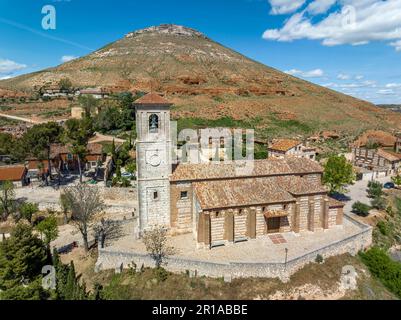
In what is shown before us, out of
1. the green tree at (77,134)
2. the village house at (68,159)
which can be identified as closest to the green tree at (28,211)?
the green tree at (77,134)

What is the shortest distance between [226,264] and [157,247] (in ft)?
18.9

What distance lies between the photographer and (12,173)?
42062mm

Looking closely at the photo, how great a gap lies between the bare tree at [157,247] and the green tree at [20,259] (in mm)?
8744

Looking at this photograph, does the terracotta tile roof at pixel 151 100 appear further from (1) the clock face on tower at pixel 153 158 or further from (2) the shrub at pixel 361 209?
(2) the shrub at pixel 361 209

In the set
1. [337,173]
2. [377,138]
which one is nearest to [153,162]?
[337,173]

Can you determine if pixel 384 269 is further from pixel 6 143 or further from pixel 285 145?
pixel 6 143

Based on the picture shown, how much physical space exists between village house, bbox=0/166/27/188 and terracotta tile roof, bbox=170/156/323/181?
28.8m

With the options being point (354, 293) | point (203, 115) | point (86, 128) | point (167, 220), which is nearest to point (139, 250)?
point (167, 220)

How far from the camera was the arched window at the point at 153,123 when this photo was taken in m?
25.0

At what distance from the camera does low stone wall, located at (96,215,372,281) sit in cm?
2216

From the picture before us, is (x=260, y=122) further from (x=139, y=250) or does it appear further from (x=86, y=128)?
(x=139, y=250)

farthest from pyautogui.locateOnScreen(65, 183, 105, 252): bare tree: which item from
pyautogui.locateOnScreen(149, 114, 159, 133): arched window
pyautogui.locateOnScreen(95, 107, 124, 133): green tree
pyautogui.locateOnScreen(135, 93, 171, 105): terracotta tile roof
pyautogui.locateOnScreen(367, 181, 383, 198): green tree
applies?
pyautogui.locateOnScreen(95, 107, 124, 133): green tree

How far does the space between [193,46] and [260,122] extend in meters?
90.2

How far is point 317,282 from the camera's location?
73.6 ft
